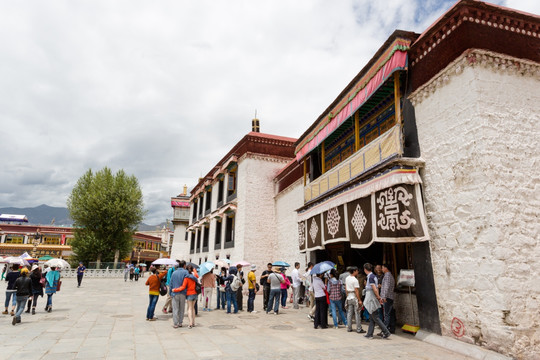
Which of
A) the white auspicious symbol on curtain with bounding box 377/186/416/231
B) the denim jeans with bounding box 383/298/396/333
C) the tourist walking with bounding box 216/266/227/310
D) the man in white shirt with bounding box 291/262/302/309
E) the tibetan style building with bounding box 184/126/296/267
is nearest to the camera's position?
the white auspicious symbol on curtain with bounding box 377/186/416/231

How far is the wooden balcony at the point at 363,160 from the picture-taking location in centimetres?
825

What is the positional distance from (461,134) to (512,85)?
143 centimetres

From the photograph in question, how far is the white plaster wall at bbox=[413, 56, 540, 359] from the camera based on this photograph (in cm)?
571

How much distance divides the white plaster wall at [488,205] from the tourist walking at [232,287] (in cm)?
629

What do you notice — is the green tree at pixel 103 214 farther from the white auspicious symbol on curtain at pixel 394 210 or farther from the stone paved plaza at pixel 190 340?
the white auspicious symbol on curtain at pixel 394 210

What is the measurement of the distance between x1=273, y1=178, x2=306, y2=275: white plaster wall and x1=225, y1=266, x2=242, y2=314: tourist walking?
4961mm

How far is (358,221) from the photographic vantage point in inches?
365

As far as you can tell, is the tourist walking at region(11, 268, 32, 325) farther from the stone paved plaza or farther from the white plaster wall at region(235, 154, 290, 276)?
the white plaster wall at region(235, 154, 290, 276)

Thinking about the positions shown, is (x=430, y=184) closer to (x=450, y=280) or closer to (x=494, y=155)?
(x=494, y=155)

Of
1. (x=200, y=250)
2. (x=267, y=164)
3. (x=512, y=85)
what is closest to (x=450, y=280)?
(x=512, y=85)

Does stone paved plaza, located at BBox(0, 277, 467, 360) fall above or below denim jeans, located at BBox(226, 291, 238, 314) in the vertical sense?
below

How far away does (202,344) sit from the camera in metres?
6.55

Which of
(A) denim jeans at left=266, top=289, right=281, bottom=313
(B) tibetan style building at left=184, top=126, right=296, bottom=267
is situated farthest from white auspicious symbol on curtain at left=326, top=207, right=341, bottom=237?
(B) tibetan style building at left=184, top=126, right=296, bottom=267

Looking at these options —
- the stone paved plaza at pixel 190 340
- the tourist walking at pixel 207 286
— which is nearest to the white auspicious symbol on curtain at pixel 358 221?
the stone paved plaza at pixel 190 340
